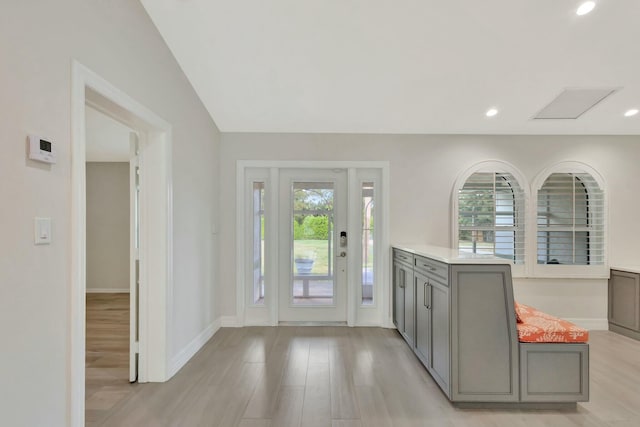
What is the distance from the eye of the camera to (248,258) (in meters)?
4.20

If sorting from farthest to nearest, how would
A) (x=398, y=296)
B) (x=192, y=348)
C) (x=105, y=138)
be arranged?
(x=105, y=138)
(x=398, y=296)
(x=192, y=348)

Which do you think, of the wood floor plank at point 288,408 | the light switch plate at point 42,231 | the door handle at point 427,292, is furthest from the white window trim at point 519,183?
the light switch plate at point 42,231

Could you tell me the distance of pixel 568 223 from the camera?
13.5ft

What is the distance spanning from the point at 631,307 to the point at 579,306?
48cm

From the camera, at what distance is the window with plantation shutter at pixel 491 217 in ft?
13.5

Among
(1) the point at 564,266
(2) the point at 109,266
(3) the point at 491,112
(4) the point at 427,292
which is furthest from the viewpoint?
(2) the point at 109,266

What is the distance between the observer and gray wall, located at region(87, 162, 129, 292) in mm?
Answer: 6156

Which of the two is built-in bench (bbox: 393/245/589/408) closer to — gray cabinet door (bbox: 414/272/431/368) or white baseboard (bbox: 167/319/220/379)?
gray cabinet door (bbox: 414/272/431/368)

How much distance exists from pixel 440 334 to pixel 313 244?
2.04 m

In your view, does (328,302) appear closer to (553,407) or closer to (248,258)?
(248,258)

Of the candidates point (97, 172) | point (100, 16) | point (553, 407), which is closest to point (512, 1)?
point (100, 16)

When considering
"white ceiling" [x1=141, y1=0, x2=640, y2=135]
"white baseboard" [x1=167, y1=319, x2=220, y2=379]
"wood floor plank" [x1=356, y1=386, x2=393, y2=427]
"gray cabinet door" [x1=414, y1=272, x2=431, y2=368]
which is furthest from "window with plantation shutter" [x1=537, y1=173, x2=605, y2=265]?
"white baseboard" [x1=167, y1=319, x2=220, y2=379]

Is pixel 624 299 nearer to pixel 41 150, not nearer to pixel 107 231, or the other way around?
pixel 41 150

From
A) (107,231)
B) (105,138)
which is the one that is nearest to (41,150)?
(105,138)
